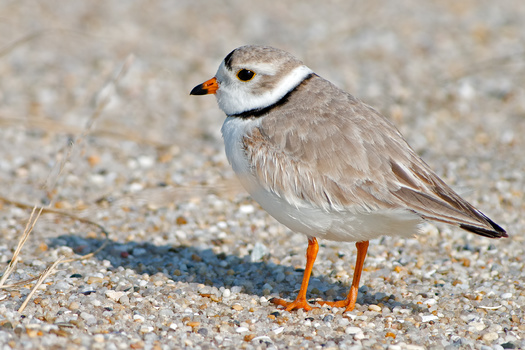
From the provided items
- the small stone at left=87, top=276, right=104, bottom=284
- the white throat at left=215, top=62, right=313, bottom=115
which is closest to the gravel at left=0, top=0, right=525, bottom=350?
the small stone at left=87, top=276, right=104, bottom=284

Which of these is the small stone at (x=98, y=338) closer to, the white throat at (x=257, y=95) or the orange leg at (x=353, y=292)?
the orange leg at (x=353, y=292)

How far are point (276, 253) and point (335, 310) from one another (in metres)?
1.03

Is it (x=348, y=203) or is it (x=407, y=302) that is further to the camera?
(x=407, y=302)

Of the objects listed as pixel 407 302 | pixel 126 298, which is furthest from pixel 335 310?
pixel 126 298

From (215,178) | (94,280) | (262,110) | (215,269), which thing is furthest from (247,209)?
(94,280)

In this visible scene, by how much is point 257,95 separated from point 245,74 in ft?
0.61

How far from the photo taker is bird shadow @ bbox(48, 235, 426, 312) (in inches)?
186

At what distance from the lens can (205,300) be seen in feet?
14.5

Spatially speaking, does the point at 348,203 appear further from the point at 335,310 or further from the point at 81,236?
the point at 81,236

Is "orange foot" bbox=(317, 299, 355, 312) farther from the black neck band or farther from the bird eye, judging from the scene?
the bird eye

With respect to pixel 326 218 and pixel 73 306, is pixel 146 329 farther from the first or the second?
pixel 326 218

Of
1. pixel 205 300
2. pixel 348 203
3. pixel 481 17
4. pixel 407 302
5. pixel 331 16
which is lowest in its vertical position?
pixel 205 300

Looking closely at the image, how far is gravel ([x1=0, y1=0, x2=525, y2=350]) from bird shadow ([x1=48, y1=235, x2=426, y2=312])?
0.06ft

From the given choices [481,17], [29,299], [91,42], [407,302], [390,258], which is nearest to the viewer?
[29,299]
